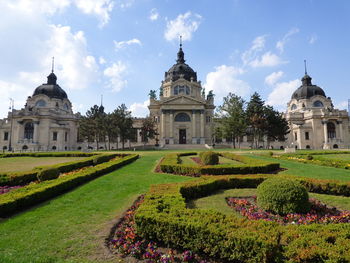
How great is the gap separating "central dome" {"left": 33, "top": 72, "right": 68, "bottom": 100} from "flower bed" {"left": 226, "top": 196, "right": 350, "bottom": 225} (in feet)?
219

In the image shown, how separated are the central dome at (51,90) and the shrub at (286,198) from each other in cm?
6765

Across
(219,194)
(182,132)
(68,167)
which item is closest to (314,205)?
(219,194)

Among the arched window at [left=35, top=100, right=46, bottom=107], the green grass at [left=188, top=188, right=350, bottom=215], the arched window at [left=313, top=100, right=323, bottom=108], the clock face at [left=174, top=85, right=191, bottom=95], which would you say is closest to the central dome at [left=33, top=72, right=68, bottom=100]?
the arched window at [left=35, top=100, right=46, bottom=107]

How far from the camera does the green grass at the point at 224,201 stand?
741 centimetres

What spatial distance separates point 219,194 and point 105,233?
204 inches

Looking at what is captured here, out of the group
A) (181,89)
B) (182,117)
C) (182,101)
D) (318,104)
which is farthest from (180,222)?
(318,104)

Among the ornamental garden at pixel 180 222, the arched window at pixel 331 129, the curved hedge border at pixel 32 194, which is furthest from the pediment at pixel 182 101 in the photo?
the ornamental garden at pixel 180 222

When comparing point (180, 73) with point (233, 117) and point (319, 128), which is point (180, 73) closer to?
point (233, 117)

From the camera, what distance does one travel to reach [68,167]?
1602 centimetres

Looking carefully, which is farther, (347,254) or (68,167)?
(68,167)

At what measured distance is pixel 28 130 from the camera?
56.8 meters

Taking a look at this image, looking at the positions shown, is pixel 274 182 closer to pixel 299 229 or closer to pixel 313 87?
pixel 299 229

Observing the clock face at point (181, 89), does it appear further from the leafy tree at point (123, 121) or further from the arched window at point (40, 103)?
the arched window at point (40, 103)

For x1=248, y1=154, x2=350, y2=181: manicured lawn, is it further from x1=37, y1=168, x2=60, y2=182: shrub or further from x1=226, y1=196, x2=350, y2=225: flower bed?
x1=37, y1=168, x2=60, y2=182: shrub
